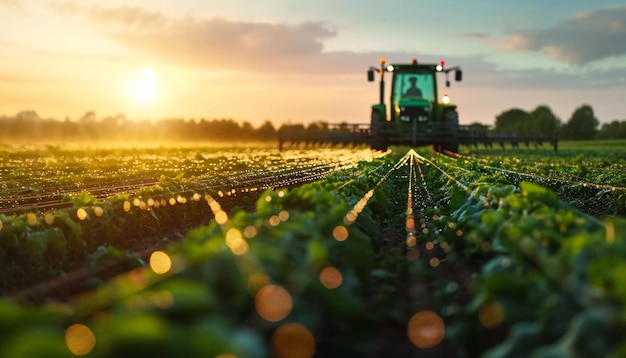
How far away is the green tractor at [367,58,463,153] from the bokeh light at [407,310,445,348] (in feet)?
86.3

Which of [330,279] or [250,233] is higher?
[250,233]

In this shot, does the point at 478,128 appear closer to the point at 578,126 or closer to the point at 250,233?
the point at 250,233

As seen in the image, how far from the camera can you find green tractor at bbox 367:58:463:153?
31078mm

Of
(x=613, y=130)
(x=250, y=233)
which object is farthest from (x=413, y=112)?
(x=613, y=130)

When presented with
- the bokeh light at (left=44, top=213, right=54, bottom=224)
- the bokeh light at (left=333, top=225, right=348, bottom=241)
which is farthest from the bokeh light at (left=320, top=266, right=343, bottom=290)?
the bokeh light at (left=44, top=213, right=54, bottom=224)

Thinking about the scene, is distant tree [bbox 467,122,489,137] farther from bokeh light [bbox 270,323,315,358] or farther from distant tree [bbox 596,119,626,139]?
distant tree [bbox 596,119,626,139]

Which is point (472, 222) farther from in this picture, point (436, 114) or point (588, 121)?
point (588, 121)

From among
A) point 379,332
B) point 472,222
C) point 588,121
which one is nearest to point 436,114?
point 472,222

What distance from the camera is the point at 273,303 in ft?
9.89

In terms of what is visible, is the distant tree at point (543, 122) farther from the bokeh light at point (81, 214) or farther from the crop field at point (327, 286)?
the crop field at point (327, 286)

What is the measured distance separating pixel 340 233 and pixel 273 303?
6.47 ft

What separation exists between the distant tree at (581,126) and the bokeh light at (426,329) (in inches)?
4738

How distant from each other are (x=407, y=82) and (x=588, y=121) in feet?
314

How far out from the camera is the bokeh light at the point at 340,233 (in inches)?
192
